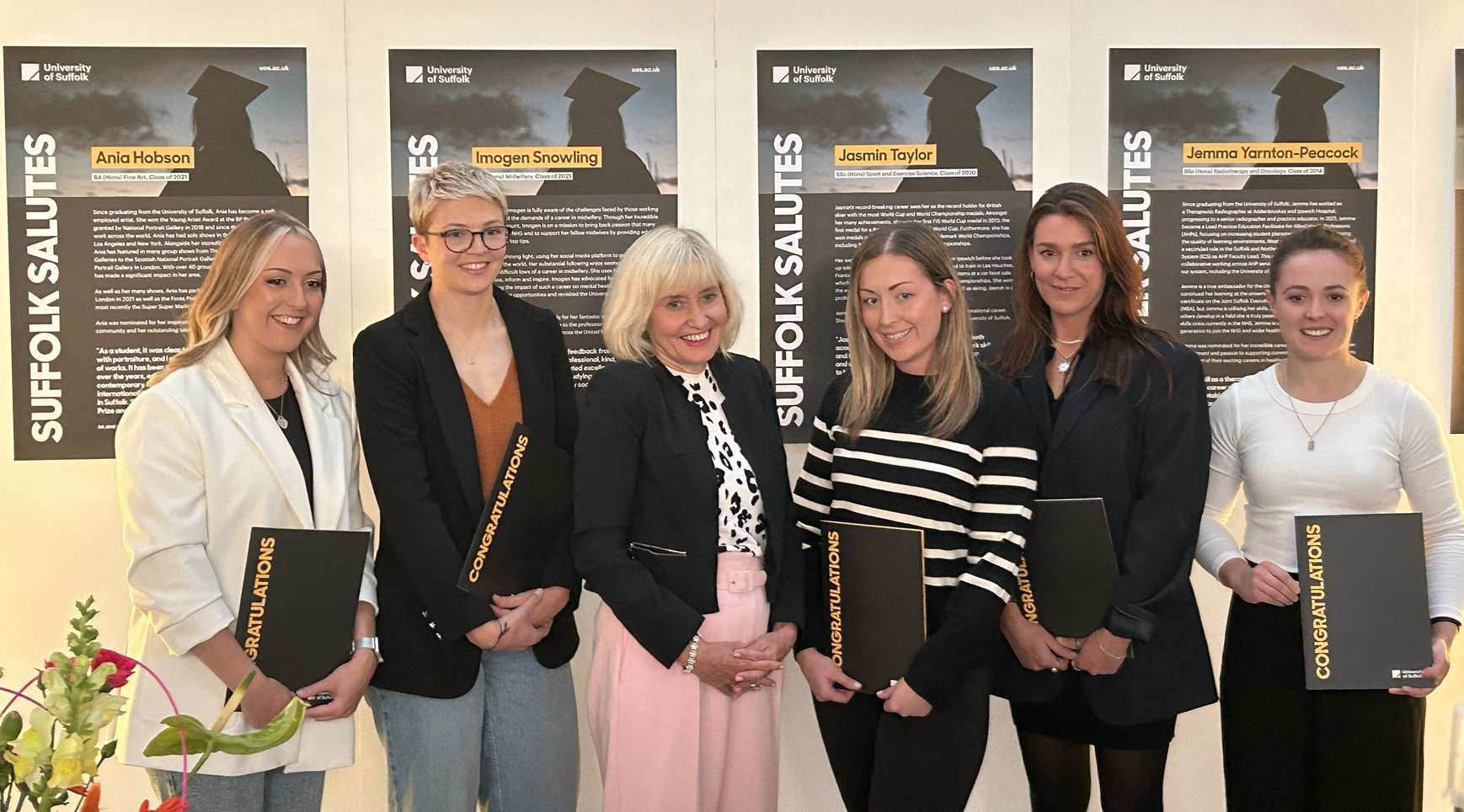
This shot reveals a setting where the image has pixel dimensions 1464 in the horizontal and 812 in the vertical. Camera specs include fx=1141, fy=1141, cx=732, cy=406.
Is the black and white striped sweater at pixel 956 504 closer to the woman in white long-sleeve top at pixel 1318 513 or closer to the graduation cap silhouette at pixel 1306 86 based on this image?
the woman in white long-sleeve top at pixel 1318 513

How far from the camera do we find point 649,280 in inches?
98.4

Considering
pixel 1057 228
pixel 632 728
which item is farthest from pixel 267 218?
pixel 1057 228

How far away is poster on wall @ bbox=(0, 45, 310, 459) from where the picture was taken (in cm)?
337

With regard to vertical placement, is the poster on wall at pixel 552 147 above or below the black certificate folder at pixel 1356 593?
above

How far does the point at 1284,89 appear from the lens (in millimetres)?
3594

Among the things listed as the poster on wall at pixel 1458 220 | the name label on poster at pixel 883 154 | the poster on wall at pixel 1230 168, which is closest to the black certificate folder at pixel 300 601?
the name label on poster at pixel 883 154

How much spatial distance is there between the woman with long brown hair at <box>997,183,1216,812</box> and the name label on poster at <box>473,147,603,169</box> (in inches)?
55.5

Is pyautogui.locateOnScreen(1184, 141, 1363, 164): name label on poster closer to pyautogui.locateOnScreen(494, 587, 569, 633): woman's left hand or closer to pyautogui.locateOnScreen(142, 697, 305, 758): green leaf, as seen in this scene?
pyautogui.locateOnScreen(494, 587, 569, 633): woman's left hand

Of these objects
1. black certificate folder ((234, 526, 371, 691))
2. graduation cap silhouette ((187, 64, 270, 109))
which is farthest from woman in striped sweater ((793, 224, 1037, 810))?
graduation cap silhouette ((187, 64, 270, 109))

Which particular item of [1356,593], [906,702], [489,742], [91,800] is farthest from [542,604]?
[1356,593]

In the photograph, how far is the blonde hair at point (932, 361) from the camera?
2508 mm

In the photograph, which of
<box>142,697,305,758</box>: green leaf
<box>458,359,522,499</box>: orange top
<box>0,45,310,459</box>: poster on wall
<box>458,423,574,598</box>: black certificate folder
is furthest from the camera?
<box>0,45,310,459</box>: poster on wall

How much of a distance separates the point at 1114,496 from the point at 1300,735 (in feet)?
2.51

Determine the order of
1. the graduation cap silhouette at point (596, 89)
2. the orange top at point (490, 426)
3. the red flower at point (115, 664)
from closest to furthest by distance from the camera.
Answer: the red flower at point (115, 664)
the orange top at point (490, 426)
the graduation cap silhouette at point (596, 89)
